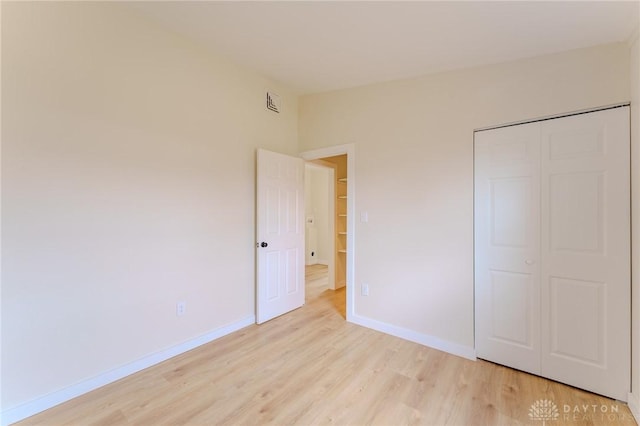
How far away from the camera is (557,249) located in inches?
80.7

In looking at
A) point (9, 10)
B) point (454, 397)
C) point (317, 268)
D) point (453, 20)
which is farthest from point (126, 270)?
point (317, 268)

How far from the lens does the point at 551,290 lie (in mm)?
2074

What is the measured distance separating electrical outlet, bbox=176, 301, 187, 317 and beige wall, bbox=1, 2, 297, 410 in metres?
0.04

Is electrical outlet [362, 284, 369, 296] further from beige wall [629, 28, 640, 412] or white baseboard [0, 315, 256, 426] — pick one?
beige wall [629, 28, 640, 412]

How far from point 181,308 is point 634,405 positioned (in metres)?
3.37

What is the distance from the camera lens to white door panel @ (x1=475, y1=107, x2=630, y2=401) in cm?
185

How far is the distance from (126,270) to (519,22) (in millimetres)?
3398

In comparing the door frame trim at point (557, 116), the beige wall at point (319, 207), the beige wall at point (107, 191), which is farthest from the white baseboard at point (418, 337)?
the beige wall at point (319, 207)

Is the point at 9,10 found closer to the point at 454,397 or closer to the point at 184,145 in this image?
the point at 184,145

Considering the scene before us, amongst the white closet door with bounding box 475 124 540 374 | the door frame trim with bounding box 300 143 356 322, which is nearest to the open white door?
the door frame trim with bounding box 300 143 356 322

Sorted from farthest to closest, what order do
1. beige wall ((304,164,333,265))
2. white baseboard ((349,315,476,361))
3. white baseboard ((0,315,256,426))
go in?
beige wall ((304,164,333,265)), white baseboard ((349,315,476,361)), white baseboard ((0,315,256,426))

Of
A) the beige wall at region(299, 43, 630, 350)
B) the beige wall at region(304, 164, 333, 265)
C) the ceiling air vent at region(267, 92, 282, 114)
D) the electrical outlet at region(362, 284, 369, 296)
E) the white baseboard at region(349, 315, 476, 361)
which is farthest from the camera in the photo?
the beige wall at region(304, 164, 333, 265)

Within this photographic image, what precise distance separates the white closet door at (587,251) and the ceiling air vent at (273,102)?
8.73 ft

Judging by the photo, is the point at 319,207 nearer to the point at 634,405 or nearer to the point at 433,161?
the point at 433,161
